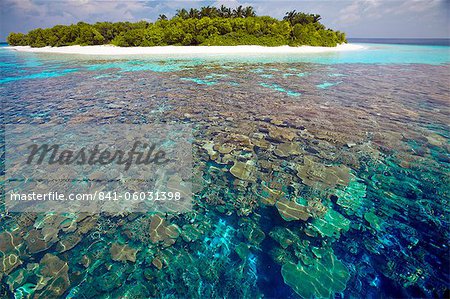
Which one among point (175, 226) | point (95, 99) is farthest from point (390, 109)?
point (95, 99)

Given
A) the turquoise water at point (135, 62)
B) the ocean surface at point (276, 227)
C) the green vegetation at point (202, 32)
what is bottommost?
the ocean surface at point (276, 227)

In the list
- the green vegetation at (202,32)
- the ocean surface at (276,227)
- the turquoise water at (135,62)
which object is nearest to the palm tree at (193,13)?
the green vegetation at (202,32)

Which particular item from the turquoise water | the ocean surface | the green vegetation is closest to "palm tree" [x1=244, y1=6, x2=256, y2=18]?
the green vegetation
